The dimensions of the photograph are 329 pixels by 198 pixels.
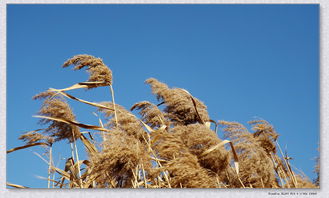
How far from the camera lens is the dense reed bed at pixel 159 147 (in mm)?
2508

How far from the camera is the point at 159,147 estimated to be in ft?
8.88

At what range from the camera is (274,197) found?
2.99 meters

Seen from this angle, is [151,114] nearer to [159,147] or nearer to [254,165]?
[159,147]

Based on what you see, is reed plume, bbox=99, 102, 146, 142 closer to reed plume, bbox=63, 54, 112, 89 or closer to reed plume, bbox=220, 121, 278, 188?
reed plume, bbox=63, 54, 112, 89

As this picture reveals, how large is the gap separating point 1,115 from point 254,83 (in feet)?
7.34

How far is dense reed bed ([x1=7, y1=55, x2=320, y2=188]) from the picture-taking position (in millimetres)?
2508

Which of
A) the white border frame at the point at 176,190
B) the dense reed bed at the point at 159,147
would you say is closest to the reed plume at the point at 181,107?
the dense reed bed at the point at 159,147

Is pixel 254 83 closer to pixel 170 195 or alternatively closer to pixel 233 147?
pixel 233 147

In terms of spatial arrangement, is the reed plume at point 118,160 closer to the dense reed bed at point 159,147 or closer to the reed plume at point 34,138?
the dense reed bed at point 159,147

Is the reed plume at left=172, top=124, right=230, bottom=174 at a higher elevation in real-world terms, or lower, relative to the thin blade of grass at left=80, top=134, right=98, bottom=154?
lower

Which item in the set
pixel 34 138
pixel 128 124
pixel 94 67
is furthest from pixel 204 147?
pixel 34 138

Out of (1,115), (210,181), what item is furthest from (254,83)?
(1,115)

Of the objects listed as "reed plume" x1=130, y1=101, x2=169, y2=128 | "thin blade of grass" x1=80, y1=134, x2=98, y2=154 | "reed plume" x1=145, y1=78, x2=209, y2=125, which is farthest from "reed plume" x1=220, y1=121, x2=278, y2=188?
"thin blade of grass" x1=80, y1=134, x2=98, y2=154

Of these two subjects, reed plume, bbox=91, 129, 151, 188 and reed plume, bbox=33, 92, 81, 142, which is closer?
reed plume, bbox=91, 129, 151, 188
